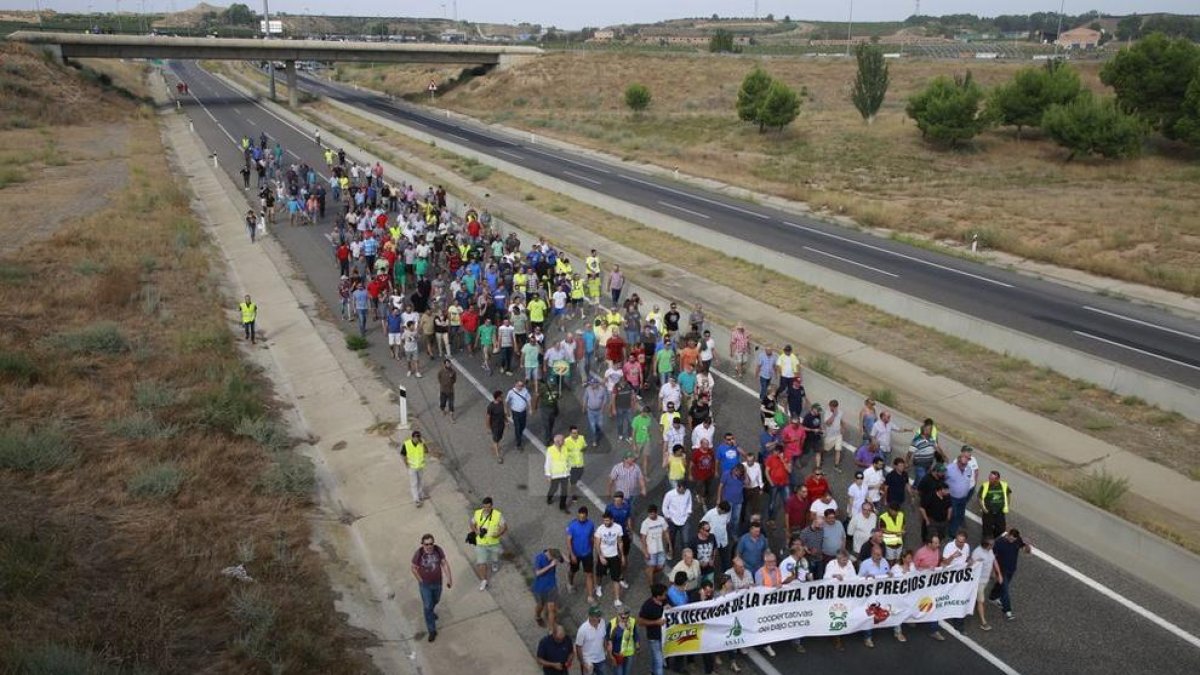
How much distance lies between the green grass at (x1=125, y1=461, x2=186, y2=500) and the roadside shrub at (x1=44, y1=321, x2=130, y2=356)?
22.0ft

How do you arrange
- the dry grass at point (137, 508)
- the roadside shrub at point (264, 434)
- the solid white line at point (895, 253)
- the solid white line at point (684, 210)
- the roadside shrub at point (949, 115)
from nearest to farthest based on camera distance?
1. the dry grass at point (137, 508)
2. the roadside shrub at point (264, 434)
3. the solid white line at point (895, 253)
4. the solid white line at point (684, 210)
5. the roadside shrub at point (949, 115)

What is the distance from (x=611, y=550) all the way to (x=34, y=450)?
868 cm

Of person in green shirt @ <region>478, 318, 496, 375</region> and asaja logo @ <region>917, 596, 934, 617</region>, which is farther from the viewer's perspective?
person in green shirt @ <region>478, 318, 496, 375</region>

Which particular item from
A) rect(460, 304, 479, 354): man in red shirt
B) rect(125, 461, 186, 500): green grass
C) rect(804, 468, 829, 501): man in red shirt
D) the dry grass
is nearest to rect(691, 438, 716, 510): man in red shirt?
rect(804, 468, 829, 501): man in red shirt

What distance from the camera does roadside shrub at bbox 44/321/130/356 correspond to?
18.2 meters

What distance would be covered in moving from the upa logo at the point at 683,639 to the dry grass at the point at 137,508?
10.9 feet

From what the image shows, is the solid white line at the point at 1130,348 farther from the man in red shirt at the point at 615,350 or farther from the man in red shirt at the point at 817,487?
the man in red shirt at the point at 817,487

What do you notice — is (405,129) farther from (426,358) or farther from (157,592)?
(157,592)

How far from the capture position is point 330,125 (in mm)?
64375

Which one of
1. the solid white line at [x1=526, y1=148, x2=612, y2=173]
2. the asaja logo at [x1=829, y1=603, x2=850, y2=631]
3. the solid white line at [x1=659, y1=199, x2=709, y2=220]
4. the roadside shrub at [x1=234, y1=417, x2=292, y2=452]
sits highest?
the solid white line at [x1=526, y1=148, x2=612, y2=173]

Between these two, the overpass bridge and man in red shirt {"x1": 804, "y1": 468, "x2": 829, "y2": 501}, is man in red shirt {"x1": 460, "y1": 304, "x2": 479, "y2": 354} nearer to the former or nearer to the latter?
man in red shirt {"x1": 804, "y1": 468, "x2": 829, "y2": 501}

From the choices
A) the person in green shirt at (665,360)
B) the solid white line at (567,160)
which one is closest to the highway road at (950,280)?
the solid white line at (567,160)

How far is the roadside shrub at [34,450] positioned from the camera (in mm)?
12734

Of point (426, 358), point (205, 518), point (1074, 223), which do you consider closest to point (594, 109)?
point (1074, 223)
